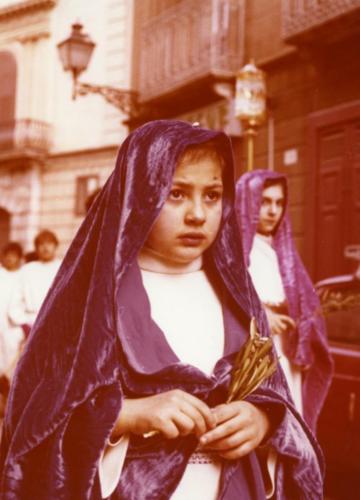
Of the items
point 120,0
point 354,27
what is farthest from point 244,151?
point 120,0

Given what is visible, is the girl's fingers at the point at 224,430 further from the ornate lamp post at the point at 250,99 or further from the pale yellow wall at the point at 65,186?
the pale yellow wall at the point at 65,186

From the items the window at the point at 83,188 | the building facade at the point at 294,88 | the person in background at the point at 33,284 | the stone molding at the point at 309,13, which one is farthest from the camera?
the window at the point at 83,188

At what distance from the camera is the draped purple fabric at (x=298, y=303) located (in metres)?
4.16

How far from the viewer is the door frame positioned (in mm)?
8656

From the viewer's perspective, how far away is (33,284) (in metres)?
6.16

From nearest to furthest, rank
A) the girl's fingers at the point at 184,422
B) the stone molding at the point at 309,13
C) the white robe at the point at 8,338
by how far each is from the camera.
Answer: the girl's fingers at the point at 184,422
the white robe at the point at 8,338
the stone molding at the point at 309,13

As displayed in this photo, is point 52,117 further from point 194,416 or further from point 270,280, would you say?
point 194,416

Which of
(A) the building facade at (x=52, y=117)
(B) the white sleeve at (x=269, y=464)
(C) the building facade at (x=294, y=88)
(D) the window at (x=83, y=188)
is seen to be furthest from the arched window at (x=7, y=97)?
(B) the white sleeve at (x=269, y=464)

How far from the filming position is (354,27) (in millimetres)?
8141

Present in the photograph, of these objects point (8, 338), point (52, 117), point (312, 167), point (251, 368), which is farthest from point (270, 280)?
point (52, 117)

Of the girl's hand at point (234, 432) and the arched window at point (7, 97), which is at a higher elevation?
the arched window at point (7, 97)

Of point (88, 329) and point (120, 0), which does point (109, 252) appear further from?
point (120, 0)

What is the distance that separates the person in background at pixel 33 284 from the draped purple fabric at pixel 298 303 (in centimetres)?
233

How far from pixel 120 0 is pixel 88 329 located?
1427 cm
